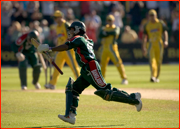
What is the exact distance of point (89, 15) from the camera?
28.3 metres

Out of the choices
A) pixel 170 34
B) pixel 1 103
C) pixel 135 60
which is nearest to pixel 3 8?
pixel 135 60

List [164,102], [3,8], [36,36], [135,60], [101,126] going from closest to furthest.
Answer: [101,126] → [164,102] → [36,36] → [3,8] → [135,60]

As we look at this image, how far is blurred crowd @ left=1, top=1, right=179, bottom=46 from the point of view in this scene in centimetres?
2656

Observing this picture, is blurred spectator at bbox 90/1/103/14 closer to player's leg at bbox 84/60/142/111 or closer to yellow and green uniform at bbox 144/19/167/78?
yellow and green uniform at bbox 144/19/167/78

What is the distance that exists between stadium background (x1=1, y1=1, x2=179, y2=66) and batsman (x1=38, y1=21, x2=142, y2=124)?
1708 centimetres

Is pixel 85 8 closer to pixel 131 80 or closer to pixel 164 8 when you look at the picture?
pixel 164 8

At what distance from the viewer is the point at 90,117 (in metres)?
8.50

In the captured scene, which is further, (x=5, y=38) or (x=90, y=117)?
(x=5, y=38)

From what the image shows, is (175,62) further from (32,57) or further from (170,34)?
(32,57)

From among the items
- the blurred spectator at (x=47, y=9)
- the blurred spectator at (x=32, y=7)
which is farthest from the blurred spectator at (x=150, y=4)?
the blurred spectator at (x=32, y=7)

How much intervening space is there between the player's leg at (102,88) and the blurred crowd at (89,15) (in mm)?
16874

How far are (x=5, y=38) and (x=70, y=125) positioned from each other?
65.8 ft

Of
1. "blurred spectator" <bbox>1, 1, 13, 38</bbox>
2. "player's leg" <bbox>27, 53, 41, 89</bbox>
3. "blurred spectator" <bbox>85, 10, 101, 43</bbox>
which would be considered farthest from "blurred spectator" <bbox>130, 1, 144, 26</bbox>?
"player's leg" <bbox>27, 53, 41, 89</bbox>

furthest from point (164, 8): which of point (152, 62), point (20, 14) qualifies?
point (152, 62)
